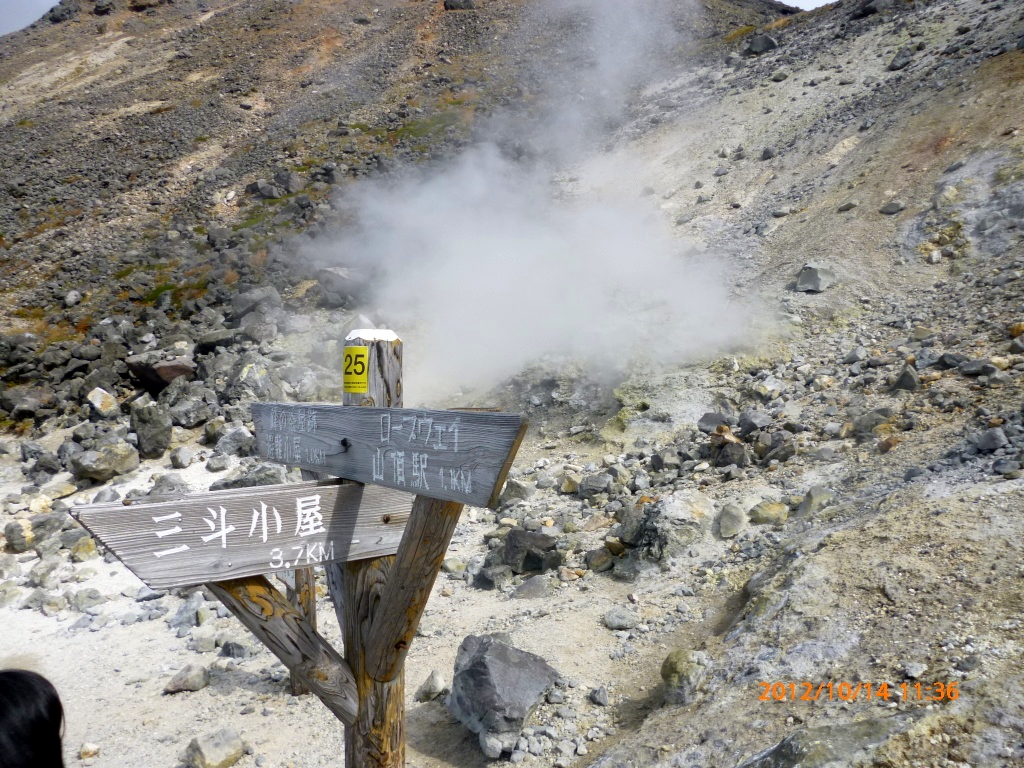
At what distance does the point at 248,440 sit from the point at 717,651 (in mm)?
7183

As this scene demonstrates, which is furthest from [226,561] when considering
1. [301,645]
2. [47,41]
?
[47,41]

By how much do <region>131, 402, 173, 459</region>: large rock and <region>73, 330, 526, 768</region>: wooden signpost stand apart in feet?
25.2

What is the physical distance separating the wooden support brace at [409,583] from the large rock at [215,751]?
224 cm

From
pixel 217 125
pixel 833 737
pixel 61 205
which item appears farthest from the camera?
pixel 217 125

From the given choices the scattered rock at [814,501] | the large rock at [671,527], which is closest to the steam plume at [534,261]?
the large rock at [671,527]

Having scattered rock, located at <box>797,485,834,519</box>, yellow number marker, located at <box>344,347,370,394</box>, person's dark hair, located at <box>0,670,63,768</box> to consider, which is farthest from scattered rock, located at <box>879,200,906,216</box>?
person's dark hair, located at <box>0,670,63,768</box>

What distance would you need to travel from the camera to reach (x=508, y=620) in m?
4.74

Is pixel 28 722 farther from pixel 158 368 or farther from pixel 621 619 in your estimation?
pixel 158 368

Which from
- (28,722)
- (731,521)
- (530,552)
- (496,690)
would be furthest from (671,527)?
(28,722)

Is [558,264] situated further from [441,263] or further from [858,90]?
[858,90]

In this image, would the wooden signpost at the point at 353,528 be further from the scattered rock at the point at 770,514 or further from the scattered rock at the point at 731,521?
the scattered rock at the point at 770,514

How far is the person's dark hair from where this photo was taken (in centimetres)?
141

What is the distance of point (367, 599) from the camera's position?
7.19 feet
